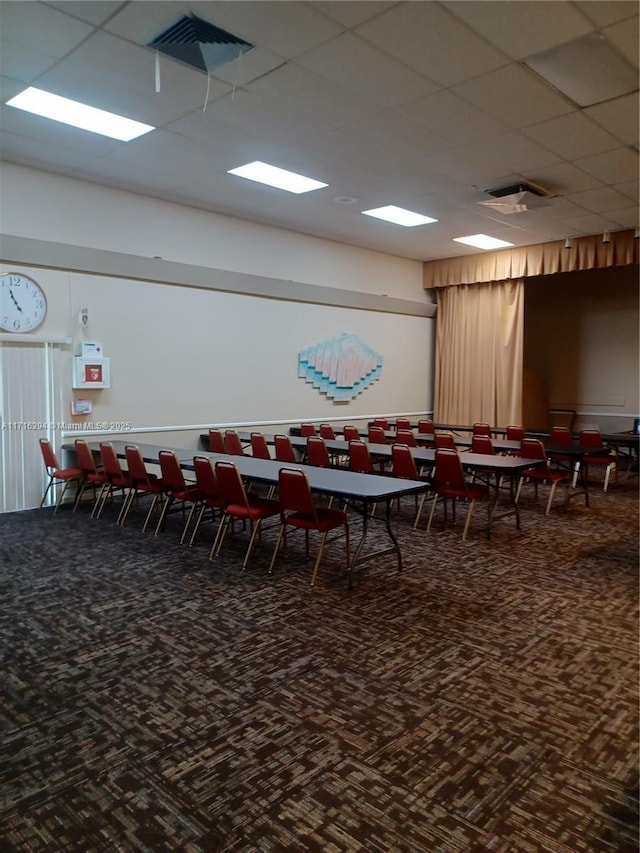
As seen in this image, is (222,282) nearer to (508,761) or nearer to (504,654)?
(504,654)

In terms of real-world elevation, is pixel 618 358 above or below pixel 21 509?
above

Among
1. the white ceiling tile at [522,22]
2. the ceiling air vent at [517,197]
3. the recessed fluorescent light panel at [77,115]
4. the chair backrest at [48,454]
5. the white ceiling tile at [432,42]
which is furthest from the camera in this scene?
the ceiling air vent at [517,197]

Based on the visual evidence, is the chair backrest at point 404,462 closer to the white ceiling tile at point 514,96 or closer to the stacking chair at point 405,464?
the stacking chair at point 405,464

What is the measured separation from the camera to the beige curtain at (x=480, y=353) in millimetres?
11148

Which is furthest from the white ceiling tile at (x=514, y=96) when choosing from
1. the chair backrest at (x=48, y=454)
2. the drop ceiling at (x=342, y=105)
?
the chair backrest at (x=48, y=454)

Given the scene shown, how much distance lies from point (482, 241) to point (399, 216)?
7.19ft

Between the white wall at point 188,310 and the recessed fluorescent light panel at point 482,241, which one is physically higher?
the recessed fluorescent light panel at point 482,241

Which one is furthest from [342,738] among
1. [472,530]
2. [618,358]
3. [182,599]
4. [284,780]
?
[618,358]

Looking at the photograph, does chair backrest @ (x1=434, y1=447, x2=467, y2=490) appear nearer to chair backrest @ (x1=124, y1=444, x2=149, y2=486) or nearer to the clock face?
chair backrest @ (x1=124, y1=444, x2=149, y2=486)

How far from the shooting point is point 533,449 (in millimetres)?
7012

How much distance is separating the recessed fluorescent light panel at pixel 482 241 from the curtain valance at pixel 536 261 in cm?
32

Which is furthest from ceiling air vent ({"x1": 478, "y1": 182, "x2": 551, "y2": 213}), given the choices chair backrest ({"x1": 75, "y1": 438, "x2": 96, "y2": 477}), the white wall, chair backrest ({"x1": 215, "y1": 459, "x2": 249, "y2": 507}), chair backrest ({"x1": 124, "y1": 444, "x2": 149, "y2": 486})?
chair backrest ({"x1": 75, "y1": 438, "x2": 96, "y2": 477})

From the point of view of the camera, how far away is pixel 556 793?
2.29 meters

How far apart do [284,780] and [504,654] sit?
5.35 ft
